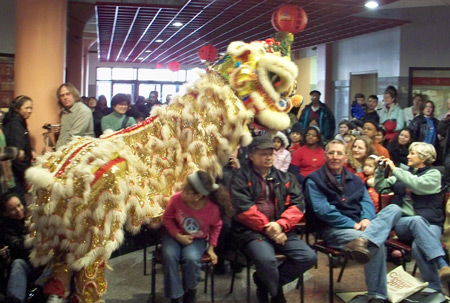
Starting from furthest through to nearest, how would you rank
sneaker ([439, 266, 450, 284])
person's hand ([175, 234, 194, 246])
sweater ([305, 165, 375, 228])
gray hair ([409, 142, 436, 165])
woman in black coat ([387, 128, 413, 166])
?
woman in black coat ([387, 128, 413, 166]) → gray hair ([409, 142, 436, 165]) → sweater ([305, 165, 375, 228]) → sneaker ([439, 266, 450, 284]) → person's hand ([175, 234, 194, 246])

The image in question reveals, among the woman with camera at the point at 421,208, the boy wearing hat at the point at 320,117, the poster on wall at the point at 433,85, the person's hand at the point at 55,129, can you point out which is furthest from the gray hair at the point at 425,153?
the poster on wall at the point at 433,85

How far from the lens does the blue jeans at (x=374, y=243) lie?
347 centimetres

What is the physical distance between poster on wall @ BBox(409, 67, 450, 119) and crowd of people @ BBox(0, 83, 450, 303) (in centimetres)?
590

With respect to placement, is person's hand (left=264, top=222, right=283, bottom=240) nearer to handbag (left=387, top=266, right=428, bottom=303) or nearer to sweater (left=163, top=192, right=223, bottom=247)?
sweater (left=163, top=192, right=223, bottom=247)

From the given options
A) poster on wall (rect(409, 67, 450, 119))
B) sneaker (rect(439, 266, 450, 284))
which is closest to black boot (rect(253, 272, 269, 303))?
sneaker (rect(439, 266, 450, 284))

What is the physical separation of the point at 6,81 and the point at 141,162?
5.38 m

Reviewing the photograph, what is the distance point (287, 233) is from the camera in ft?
11.5

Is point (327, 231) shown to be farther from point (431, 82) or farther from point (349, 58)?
point (349, 58)

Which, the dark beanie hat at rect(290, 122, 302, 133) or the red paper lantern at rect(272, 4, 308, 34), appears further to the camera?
the red paper lantern at rect(272, 4, 308, 34)

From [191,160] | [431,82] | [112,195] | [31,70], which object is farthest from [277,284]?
[431,82]

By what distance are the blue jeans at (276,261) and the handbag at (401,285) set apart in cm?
64

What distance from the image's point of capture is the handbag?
352cm

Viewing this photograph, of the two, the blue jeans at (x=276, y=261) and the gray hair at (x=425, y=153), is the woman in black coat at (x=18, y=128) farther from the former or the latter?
the gray hair at (x=425, y=153)

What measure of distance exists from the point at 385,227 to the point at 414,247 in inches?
11.6
